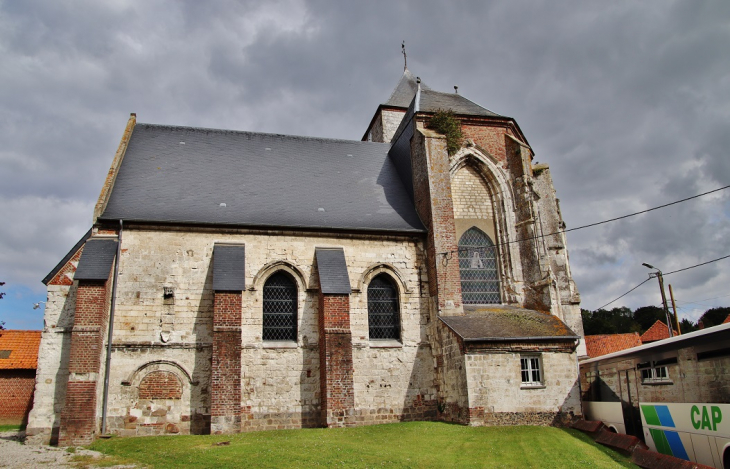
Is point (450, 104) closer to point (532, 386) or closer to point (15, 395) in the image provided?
point (532, 386)

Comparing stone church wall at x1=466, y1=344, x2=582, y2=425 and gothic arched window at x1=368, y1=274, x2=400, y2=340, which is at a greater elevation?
Result: gothic arched window at x1=368, y1=274, x2=400, y2=340

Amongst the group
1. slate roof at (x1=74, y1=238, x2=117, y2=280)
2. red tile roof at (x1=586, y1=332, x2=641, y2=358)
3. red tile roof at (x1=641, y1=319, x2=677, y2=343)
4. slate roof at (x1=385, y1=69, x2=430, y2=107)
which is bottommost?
red tile roof at (x1=586, y1=332, x2=641, y2=358)

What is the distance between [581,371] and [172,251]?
12.4 m

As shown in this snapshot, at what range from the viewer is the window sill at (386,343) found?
16.0 metres

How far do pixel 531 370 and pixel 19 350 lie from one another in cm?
2071

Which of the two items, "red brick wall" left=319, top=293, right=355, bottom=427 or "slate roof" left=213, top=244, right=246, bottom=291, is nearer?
"red brick wall" left=319, top=293, right=355, bottom=427

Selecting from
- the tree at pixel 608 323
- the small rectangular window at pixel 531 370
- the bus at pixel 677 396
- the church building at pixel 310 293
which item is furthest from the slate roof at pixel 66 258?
the tree at pixel 608 323

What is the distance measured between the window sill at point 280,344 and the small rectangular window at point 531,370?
6365 millimetres

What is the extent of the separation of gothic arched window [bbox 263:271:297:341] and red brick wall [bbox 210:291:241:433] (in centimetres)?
142

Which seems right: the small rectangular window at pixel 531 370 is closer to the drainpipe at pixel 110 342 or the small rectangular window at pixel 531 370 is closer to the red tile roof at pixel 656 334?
the drainpipe at pixel 110 342

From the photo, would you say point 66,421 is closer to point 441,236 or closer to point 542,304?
point 441,236

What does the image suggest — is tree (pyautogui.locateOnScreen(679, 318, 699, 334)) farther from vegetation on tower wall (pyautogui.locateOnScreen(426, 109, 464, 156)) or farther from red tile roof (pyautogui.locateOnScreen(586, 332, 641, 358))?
vegetation on tower wall (pyautogui.locateOnScreen(426, 109, 464, 156))

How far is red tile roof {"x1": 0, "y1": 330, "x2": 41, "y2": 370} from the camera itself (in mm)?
21766

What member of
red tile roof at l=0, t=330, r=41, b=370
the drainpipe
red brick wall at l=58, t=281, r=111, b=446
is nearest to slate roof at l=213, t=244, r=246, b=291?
the drainpipe
